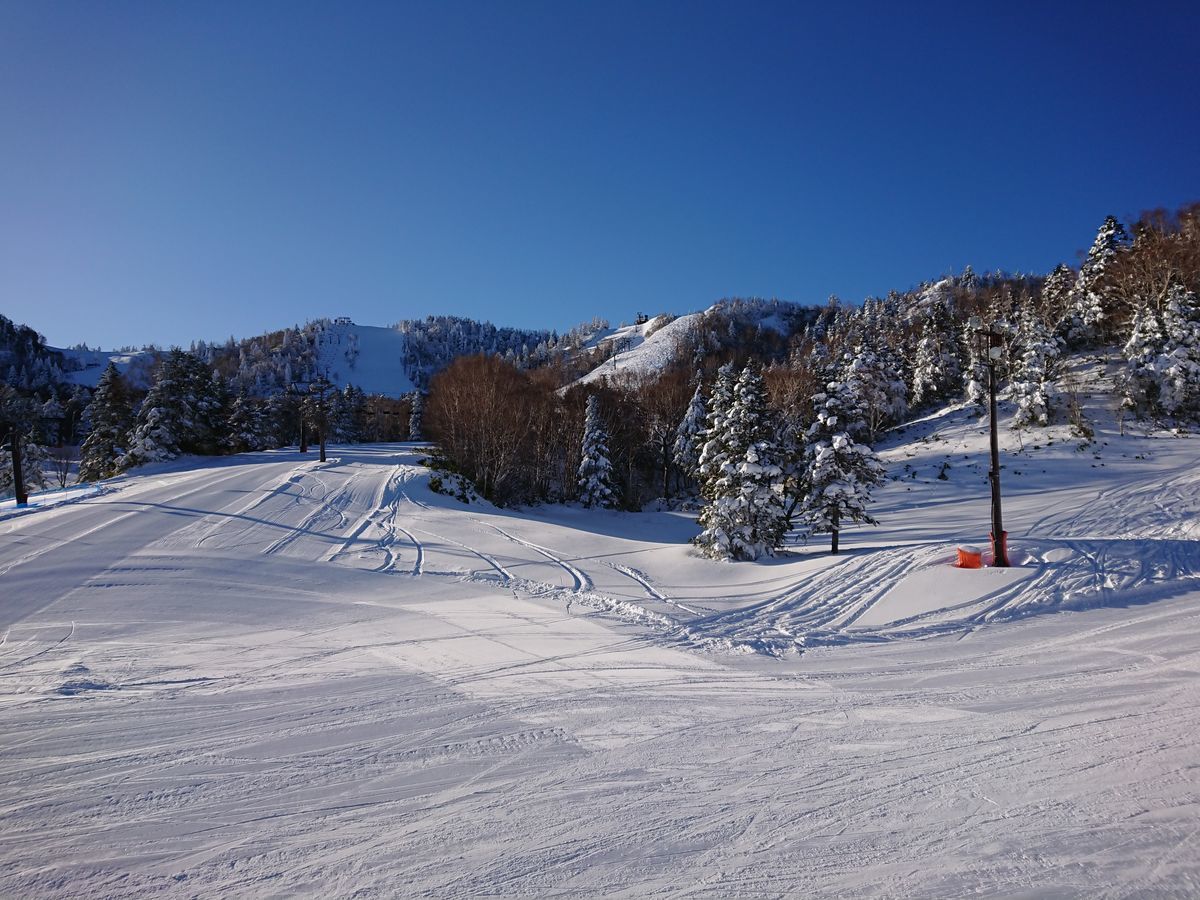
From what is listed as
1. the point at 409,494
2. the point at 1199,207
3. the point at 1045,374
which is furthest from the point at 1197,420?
the point at 409,494

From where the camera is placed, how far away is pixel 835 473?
14.4 m

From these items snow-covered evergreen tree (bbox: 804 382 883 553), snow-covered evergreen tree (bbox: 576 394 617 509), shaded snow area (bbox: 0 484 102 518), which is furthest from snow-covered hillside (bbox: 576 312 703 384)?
snow-covered evergreen tree (bbox: 804 382 883 553)

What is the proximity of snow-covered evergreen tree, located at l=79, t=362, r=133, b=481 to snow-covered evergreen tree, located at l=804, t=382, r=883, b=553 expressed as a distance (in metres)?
40.3

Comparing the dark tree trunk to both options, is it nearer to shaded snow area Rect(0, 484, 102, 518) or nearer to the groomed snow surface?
shaded snow area Rect(0, 484, 102, 518)

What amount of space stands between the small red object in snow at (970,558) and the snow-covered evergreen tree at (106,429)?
43.4 metres

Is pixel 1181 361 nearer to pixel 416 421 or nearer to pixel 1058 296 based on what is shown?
pixel 1058 296

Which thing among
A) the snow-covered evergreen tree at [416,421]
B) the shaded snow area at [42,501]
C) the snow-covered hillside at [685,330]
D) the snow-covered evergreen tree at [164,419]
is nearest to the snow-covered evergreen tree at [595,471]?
the shaded snow area at [42,501]

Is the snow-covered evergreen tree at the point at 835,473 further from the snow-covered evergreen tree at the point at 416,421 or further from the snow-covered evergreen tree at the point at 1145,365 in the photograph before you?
the snow-covered evergreen tree at the point at 416,421

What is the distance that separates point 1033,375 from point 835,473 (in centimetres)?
2347

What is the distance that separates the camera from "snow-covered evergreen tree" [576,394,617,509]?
34.2m

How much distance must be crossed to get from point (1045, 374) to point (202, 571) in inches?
1497

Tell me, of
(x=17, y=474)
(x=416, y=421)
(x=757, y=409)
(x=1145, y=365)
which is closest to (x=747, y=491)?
(x=757, y=409)

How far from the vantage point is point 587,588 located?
11.1m

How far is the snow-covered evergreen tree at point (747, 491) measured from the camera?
13578 millimetres
